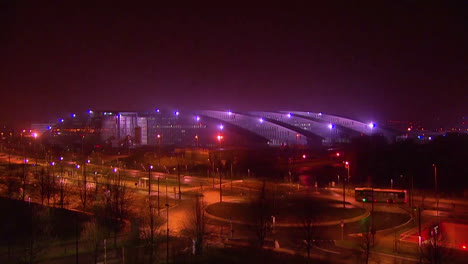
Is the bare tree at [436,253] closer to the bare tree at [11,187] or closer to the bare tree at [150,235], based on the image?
the bare tree at [150,235]

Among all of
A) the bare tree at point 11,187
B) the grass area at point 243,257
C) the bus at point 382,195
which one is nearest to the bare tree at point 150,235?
the grass area at point 243,257

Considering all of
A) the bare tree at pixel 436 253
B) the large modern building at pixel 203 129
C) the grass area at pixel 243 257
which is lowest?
the grass area at pixel 243 257

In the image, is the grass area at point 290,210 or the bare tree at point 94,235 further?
the grass area at point 290,210

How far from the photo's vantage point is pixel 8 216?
39.8 ft

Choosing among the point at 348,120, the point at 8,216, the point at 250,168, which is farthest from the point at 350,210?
the point at 348,120

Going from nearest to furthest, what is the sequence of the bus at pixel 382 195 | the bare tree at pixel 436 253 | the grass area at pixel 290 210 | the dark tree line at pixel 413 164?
the bare tree at pixel 436 253 < the grass area at pixel 290 210 < the bus at pixel 382 195 < the dark tree line at pixel 413 164

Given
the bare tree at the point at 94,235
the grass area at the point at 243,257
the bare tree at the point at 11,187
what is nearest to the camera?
the grass area at the point at 243,257

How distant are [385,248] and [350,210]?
4131 mm

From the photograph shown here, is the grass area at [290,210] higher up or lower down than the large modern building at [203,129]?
lower down

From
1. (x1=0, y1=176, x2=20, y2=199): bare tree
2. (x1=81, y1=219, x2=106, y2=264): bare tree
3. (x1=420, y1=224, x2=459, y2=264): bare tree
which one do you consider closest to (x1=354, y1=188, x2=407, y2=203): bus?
(x1=420, y1=224, x2=459, y2=264): bare tree

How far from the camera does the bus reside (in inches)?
599

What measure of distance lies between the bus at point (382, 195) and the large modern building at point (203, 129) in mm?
18385

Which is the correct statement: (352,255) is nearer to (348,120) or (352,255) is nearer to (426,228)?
(426,228)

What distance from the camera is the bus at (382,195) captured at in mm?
15219
